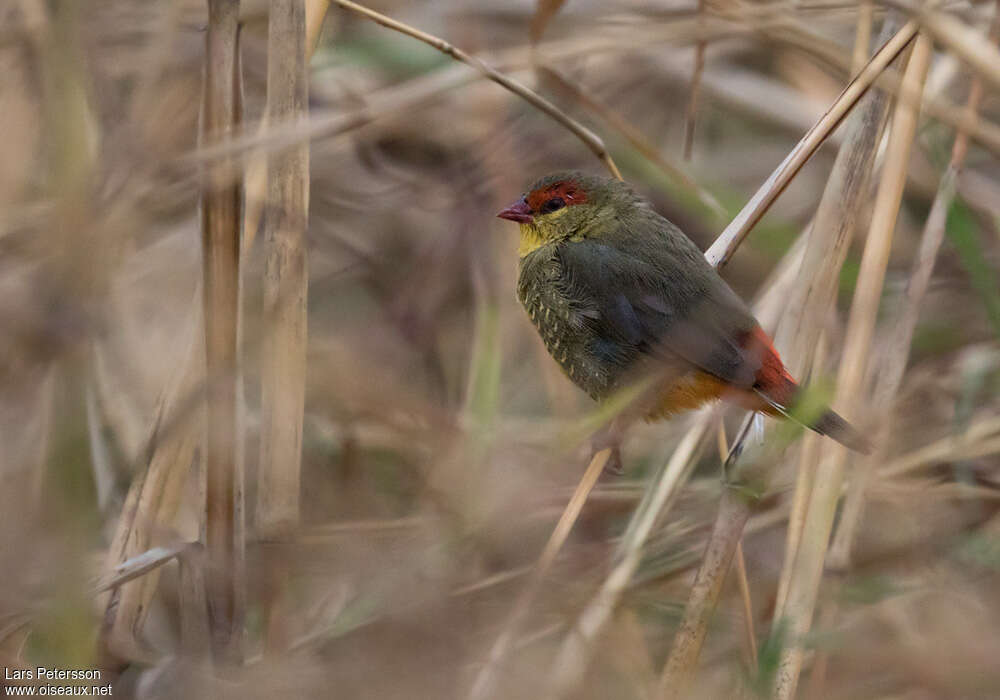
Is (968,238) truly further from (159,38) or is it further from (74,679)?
(74,679)

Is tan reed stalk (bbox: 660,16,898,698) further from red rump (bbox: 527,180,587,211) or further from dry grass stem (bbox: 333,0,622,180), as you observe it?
red rump (bbox: 527,180,587,211)

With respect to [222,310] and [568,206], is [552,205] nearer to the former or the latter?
[568,206]

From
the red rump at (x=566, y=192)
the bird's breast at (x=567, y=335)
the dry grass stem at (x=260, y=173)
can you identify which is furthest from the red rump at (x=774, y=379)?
the dry grass stem at (x=260, y=173)

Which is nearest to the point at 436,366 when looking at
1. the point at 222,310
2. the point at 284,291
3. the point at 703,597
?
the point at 284,291

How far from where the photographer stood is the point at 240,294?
74.7 inches

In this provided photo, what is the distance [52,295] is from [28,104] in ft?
5.50

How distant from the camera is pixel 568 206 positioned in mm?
2898

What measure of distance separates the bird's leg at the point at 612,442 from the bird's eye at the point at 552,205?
0.69 meters

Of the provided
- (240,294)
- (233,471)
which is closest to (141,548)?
(233,471)

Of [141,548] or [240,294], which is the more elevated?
[240,294]

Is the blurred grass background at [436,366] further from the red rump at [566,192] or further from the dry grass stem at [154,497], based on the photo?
the red rump at [566,192]

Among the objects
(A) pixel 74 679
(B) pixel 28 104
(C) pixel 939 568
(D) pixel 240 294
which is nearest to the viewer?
(A) pixel 74 679

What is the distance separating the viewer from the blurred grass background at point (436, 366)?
5.19 feet

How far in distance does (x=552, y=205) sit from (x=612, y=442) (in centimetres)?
80
